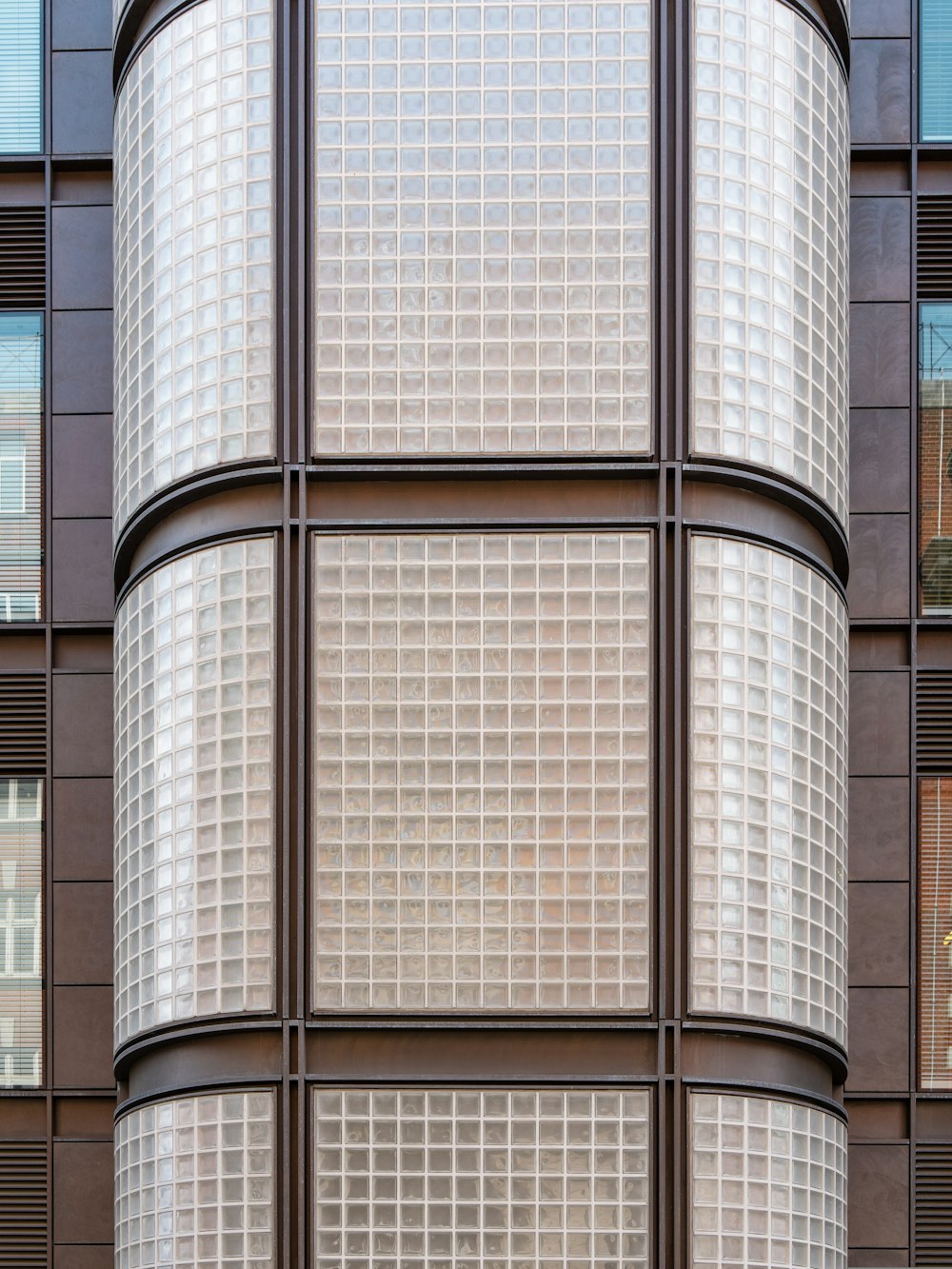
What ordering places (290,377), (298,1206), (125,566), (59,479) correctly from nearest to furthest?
1. (298,1206)
2. (290,377)
3. (125,566)
4. (59,479)

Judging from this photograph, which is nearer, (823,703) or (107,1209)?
(823,703)

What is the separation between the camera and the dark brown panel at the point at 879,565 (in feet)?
57.7

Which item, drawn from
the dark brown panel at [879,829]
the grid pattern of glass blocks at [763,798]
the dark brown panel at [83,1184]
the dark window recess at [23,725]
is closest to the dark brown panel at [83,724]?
the dark window recess at [23,725]

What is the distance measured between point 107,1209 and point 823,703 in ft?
26.2

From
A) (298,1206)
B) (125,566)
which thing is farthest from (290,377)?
(298,1206)

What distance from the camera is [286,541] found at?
1562cm

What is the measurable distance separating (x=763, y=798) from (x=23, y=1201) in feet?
25.6

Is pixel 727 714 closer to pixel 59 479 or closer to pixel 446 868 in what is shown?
pixel 446 868

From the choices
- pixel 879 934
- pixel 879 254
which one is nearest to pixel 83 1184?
pixel 879 934

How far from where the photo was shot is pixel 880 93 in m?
18.2

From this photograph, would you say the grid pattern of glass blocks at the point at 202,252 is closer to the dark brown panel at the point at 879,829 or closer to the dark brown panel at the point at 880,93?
the dark brown panel at the point at 880,93

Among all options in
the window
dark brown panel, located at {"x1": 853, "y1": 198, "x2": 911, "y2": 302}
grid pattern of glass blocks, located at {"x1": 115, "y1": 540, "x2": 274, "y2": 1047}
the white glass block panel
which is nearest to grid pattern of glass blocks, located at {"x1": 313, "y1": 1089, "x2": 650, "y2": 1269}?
the white glass block panel

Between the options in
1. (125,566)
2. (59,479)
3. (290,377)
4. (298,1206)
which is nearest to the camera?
(298,1206)

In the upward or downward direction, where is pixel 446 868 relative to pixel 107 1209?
upward
